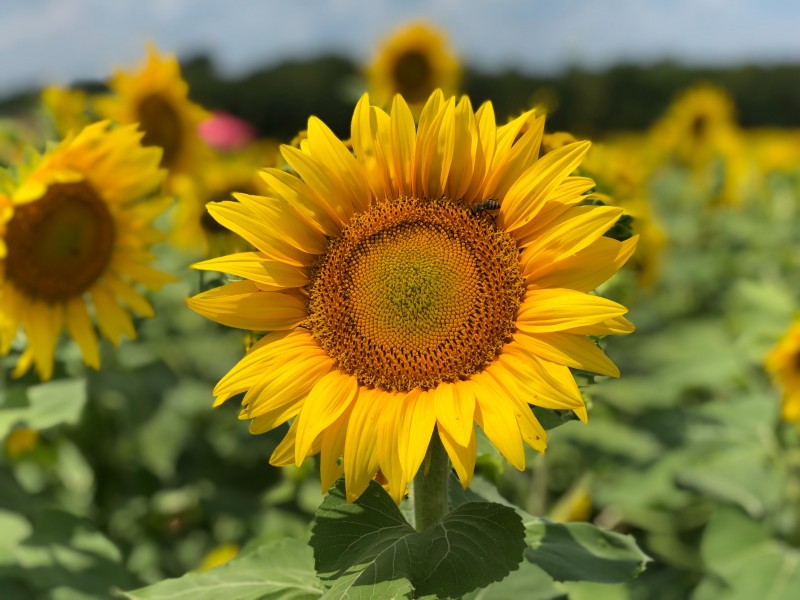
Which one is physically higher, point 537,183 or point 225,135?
point 225,135

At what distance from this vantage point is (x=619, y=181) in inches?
112

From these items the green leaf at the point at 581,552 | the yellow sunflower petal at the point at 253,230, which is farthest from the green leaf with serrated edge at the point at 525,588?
the yellow sunflower petal at the point at 253,230

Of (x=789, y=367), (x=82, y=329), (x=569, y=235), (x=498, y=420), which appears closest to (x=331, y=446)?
(x=498, y=420)

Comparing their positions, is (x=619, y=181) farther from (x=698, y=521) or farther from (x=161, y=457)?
(x=161, y=457)

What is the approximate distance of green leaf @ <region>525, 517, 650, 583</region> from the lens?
177 centimetres

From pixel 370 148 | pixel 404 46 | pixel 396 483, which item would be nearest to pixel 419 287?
pixel 370 148

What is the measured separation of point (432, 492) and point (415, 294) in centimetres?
39

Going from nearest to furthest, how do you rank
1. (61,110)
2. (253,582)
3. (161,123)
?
(253,582) → (61,110) → (161,123)

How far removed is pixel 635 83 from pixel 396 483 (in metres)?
25.1

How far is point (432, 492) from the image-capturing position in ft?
5.36

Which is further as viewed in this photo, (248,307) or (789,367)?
(789,367)

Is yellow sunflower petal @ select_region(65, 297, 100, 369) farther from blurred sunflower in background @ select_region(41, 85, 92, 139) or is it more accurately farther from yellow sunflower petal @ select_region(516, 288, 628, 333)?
yellow sunflower petal @ select_region(516, 288, 628, 333)

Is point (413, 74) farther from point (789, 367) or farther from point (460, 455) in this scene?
point (460, 455)

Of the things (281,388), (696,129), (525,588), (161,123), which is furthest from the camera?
(696,129)
